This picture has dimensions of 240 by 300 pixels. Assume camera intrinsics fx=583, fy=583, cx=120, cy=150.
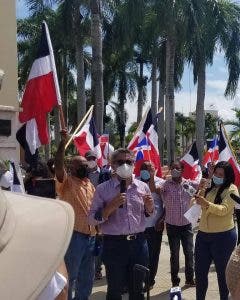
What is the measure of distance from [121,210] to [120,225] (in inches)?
5.1

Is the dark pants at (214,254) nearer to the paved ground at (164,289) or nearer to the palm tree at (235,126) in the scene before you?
the paved ground at (164,289)

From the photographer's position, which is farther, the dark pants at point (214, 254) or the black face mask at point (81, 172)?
the black face mask at point (81, 172)

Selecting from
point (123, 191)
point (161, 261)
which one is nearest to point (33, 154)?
point (123, 191)

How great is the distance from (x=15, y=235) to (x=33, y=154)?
17.5 feet

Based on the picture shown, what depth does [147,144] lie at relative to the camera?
8.60 m

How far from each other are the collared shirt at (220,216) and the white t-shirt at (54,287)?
4.12 metres

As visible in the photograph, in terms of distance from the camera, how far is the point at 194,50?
26.2 metres

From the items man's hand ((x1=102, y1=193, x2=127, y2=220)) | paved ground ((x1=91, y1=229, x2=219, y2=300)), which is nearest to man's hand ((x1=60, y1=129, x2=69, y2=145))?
man's hand ((x1=102, y1=193, x2=127, y2=220))

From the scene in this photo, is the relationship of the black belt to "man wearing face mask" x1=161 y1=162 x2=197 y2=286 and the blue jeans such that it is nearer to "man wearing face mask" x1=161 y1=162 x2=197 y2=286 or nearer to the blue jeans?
the blue jeans

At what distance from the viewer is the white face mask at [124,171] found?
508 centimetres

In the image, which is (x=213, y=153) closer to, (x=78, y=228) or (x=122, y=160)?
(x=78, y=228)

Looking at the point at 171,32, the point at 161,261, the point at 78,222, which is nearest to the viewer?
the point at 78,222

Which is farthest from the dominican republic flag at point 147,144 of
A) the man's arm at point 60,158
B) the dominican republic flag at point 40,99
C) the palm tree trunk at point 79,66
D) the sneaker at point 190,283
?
the palm tree trunk at point 79,66

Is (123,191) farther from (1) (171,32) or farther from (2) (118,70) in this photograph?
(2) (118,70)
